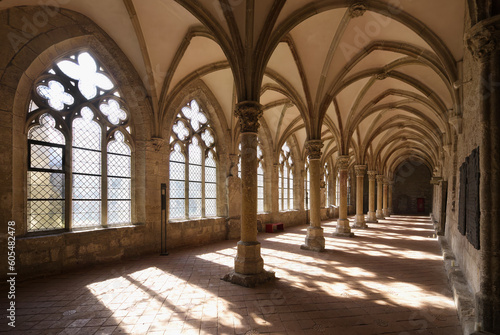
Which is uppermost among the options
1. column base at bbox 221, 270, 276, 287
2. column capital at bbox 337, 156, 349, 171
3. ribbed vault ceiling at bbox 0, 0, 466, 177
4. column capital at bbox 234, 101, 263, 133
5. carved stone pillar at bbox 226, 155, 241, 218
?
ribbed vault ceiling at bbox 0, 0, 466, 177

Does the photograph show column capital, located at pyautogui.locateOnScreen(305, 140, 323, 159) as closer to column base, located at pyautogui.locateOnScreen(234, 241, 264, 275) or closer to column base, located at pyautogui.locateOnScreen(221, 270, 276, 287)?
column base, located at pyautogui.locateOnScreen(234, 241, 264, 275)

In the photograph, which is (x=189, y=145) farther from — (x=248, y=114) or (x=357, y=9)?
(x=357, y=9)

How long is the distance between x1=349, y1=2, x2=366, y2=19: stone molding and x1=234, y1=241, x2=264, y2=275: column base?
18.6 feet

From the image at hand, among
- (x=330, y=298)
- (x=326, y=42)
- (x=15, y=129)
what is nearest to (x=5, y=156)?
(x=15, y=129)

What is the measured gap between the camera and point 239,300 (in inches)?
176

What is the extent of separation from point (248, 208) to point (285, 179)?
11087 millimetres

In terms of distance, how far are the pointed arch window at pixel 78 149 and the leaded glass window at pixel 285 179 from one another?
30.9 ft

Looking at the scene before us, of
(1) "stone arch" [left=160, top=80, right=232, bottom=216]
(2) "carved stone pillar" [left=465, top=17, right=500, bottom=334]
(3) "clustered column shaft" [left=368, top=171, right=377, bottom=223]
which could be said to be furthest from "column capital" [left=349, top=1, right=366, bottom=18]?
(3) "clustered column shaft" [left=368, top=171, right=377, bottom=223]

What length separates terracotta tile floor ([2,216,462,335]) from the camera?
3.59 metres

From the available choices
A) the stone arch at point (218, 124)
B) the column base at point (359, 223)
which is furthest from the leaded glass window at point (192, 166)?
the column base at point (359, 223)

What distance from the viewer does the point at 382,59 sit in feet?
29.8

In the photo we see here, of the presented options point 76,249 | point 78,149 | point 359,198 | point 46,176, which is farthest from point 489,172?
point 359,198

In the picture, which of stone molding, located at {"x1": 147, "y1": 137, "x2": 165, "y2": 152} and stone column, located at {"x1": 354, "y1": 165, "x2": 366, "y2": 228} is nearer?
stone molding, located at {"x1": 147, "y1": 137, "x2": 165, "y2": 152}

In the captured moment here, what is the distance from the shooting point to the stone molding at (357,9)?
6324 mm
